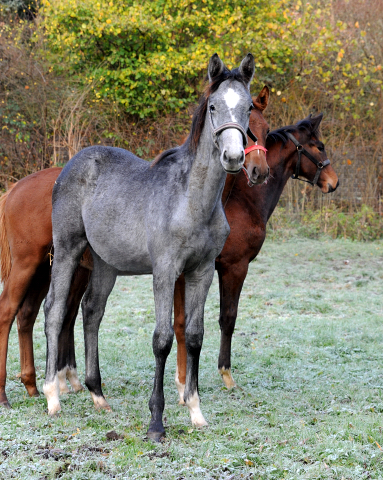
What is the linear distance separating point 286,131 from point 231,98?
225 cm

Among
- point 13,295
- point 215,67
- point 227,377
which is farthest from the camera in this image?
point 227,377

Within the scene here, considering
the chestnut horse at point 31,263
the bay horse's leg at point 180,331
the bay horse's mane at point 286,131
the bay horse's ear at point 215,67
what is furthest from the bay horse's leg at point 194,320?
the bay horse's mane at point 286,131

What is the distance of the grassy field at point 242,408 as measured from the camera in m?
2.97

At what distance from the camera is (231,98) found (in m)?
3.18

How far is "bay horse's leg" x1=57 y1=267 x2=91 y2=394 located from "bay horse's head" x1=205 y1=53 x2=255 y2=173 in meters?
1.85

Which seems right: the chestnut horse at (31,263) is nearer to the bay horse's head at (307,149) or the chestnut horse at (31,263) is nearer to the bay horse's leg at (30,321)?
the bay horse's leg at (30,321)

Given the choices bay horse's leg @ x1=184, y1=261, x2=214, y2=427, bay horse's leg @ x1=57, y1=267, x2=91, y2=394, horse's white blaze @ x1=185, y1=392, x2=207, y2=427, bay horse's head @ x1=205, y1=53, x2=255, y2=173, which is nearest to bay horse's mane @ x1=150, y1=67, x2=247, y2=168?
bay horse's head @ x1=205, y1=53, x2=255, y2=173

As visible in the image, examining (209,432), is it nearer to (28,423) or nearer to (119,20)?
(28,423)

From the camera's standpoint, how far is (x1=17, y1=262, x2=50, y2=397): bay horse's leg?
14.0ft

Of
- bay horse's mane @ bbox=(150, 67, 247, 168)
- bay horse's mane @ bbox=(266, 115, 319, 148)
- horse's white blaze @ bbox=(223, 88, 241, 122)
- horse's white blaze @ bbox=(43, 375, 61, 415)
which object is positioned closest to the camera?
horse's white blaze @ bbox=(223, 88, 241, 122)

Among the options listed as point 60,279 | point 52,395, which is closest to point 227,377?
point 52,395

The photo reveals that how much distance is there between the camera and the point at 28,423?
357 cm

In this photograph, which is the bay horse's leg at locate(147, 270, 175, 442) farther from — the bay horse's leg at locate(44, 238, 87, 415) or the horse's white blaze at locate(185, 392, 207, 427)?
the bay horse's leg at locate(44, 238, 87, 415)

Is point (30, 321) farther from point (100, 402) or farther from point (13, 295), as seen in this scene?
point (100, 402)
